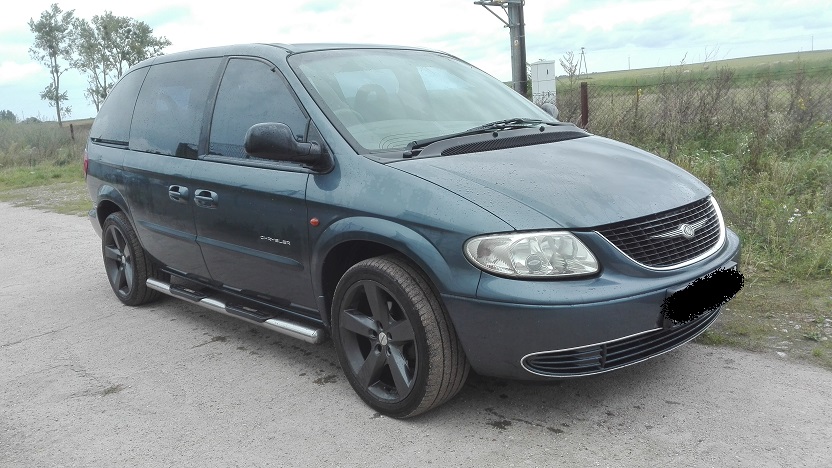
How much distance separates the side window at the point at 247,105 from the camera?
3.99 meters

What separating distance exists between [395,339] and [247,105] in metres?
1.74

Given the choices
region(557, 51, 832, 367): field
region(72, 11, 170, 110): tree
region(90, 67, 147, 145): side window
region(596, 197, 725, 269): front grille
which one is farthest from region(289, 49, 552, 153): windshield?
region(72, 11, 170, 110): tree

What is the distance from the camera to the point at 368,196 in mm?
3424

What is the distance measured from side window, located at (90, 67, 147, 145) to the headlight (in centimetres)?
339

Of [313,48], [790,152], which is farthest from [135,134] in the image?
[790,152]

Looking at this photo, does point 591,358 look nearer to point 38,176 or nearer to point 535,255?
point 535,255

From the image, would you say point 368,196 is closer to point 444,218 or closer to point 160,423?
point 444,218

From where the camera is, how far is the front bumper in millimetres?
2928

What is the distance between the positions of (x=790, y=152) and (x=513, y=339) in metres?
6.63

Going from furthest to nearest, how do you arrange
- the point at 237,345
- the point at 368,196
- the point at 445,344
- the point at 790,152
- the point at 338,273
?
the point at 790,152 < the point at 237,345 < the point at 338,273 < the point at 368,196 < the point at 445,344

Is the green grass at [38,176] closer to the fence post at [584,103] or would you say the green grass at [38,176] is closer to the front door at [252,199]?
the fence post at [584,103]

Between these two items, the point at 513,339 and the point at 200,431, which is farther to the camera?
the point at 200,431

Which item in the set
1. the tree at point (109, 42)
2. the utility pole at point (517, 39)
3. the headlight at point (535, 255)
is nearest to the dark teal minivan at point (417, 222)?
the headlight at point (535, 255)

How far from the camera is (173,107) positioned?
Result: 4902 millimetres
